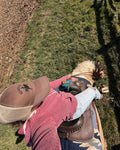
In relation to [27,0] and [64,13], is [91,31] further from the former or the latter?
[27,0]

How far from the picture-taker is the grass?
9.89 ft

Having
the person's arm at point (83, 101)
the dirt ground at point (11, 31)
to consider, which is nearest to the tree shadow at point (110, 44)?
the person's arm at point (83, 101)

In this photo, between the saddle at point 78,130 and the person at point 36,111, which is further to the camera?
the saddle at point 78,130

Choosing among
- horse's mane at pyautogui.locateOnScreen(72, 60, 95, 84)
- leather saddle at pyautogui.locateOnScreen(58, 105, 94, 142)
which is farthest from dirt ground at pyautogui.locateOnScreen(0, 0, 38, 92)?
leather saddle at pyautogui.locateOnScreen(58, 105, 94, 142)

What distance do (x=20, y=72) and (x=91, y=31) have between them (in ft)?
8.63

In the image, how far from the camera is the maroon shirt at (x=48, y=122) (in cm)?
140

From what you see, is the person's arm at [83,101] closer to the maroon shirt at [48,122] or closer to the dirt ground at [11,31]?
the maroon shirt at [48,122]

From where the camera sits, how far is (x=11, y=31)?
5.50 meters

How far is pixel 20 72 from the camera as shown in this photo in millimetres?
4523

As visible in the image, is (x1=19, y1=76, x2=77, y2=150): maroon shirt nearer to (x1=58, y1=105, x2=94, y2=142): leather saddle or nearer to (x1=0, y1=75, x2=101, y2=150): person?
(x1=0, y1=75, x2=101, y2=150): person

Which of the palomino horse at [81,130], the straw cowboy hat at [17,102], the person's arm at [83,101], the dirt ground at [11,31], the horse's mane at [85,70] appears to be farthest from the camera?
the dirt ground at [11,31]

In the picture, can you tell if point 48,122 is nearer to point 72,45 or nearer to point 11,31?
point 72,45

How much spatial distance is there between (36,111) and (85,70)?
196cm

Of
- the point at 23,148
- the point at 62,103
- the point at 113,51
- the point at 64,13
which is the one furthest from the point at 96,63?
the point at 23,148
